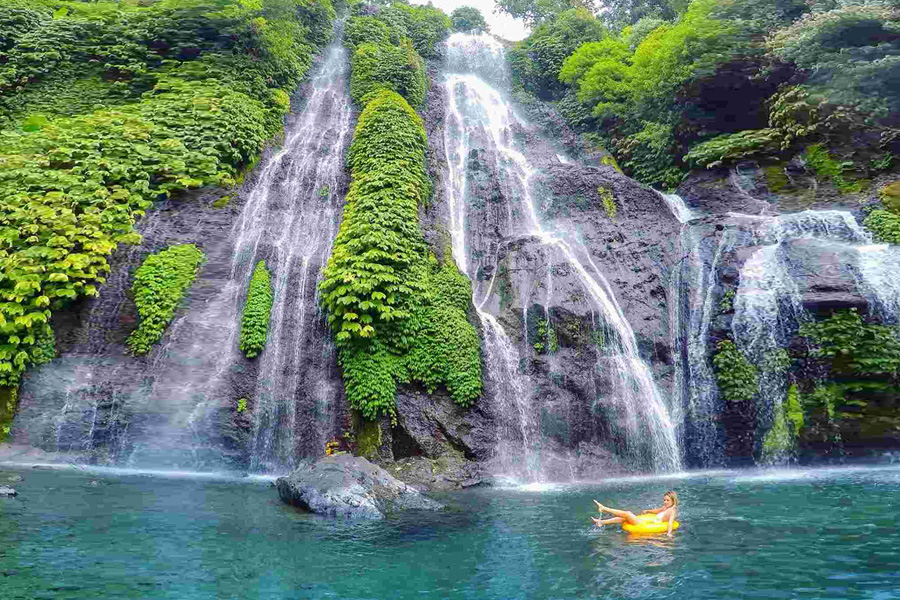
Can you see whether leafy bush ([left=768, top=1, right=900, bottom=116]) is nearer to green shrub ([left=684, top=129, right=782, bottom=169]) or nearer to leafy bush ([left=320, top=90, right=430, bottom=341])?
green shrub ([left=684, top=129, right=782, bottom=169])

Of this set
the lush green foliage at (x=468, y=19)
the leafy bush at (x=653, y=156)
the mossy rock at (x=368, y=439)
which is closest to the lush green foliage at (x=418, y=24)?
the lush green foliage at (x=468, y=19)

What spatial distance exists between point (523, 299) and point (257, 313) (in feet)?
23.1

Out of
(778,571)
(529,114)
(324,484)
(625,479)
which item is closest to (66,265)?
(324,484)

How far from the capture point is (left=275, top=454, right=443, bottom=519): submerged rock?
926cm

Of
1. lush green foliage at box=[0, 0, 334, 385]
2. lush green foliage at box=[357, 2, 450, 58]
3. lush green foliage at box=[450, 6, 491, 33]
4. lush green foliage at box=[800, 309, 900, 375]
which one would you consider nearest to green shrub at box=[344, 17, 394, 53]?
lush green foliage at box=[357, 2, 450, 58]

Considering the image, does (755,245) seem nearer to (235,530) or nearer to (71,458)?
(235,530)

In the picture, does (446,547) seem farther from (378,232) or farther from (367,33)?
(367,33)

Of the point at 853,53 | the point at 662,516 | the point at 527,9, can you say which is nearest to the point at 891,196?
the point at 853,53

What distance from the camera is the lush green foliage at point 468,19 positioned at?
3829cm

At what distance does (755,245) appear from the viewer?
15.9 metres

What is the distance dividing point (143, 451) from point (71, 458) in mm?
1437

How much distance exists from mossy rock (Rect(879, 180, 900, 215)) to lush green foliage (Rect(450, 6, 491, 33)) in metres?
28.1

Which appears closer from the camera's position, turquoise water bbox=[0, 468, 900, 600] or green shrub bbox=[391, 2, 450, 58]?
turquoise water bbox=[0, 468, 900, 600]

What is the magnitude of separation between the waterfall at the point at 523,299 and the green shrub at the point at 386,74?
6.66ft
